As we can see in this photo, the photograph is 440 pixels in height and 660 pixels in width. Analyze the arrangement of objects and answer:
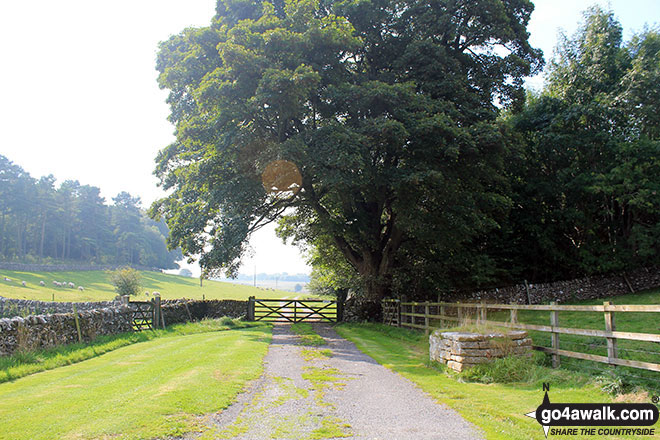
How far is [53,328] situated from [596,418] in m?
13.4

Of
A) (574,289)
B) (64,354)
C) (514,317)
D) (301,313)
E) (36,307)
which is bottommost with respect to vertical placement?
(301,313)

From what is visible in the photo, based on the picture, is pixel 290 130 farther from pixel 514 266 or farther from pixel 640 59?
pixel 640 59

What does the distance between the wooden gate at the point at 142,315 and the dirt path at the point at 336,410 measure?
1168 cm

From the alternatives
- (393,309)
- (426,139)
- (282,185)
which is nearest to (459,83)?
(426,139)

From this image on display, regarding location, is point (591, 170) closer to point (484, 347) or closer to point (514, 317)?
point (514, 317)

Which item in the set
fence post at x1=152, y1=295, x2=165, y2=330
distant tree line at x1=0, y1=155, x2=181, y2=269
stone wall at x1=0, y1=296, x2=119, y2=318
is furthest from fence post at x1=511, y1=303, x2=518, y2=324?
distant tree line at x1=0, y1=155, x2=181, y2=269

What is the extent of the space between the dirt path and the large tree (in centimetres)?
910

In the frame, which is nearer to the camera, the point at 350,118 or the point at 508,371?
the point at 508,371

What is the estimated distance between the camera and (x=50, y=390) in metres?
7.24

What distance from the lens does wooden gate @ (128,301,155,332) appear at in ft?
60.3

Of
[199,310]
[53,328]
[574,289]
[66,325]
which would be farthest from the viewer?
[574,289]

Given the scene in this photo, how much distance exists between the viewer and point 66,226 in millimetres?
83125

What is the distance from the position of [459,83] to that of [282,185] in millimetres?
9241

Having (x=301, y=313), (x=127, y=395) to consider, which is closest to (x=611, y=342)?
(x=127, y=395)
